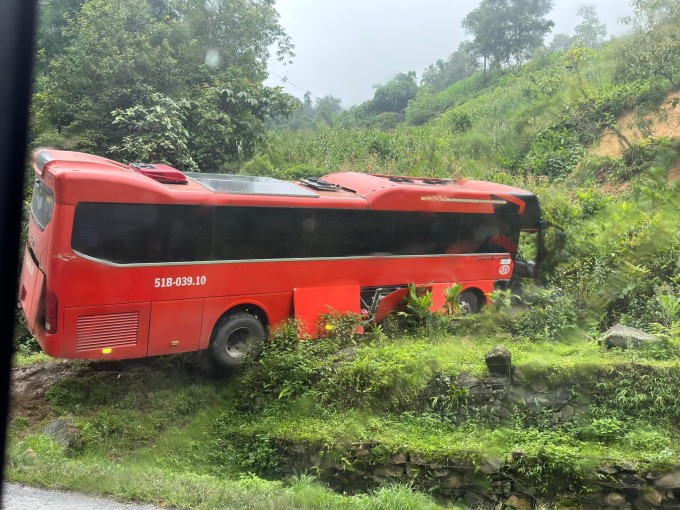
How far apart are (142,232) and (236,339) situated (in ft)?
7.11

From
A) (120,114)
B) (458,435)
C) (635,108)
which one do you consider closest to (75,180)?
(458,435)

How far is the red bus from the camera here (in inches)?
251

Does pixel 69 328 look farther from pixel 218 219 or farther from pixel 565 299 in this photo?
pixel 565 299

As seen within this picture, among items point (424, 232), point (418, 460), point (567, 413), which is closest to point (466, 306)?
point (424, 232)

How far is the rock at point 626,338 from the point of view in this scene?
7.51 m

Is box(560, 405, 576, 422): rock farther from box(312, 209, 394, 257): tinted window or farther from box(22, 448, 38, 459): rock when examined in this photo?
box(22, 448, 38, 459): rock

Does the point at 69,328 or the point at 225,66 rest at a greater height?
the point at 225,66

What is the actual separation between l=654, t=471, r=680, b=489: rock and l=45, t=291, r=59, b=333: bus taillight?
23.3 ft

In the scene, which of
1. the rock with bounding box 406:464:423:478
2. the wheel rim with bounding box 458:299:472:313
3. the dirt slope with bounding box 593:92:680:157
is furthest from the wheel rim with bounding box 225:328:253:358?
the dirt slope with bounding box 593:92:680:157

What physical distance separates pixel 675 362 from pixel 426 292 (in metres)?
3.94

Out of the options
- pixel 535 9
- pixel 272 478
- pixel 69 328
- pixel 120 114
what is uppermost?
pixel 535 9

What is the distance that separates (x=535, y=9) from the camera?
36781 millimetres

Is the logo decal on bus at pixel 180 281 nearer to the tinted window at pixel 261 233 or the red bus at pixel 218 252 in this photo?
the red bus at pixel 218 252

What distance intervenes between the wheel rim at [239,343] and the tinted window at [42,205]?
2903 millimetres
